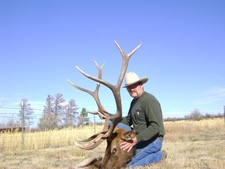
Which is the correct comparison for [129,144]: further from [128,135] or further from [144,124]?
[144,124]

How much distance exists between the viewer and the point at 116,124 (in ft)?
20.9

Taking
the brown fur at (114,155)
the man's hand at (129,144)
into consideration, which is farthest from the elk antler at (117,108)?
the man's hand at (129,144)

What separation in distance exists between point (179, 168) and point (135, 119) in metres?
1.27

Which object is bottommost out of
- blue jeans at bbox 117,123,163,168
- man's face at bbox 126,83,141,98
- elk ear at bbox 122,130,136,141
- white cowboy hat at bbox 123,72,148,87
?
blue jeans at bbox 117,123,163,168

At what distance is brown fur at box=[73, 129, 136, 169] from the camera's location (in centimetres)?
625

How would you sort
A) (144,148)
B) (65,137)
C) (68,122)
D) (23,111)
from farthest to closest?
(68,122) < (65,137) < (23,111) < (144,148)

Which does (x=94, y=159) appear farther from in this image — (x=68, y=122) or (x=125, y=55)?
(x=68, y=122)

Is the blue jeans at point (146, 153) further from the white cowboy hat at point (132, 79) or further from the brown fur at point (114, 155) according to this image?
the white cowboy hat at point (132, 79)

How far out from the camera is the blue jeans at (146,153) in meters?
6.57

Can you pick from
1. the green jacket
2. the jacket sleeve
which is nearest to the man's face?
the green jacket

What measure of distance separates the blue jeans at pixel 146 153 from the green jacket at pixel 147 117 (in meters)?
0.19

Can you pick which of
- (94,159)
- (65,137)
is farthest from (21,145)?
(94,159)

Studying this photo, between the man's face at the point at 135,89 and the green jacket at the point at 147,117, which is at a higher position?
the man's face at the point at 135,89

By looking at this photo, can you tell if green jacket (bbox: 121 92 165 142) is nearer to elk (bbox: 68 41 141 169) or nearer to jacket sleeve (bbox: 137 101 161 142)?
jacket sleeve (bbox: 137 101 161 142)
